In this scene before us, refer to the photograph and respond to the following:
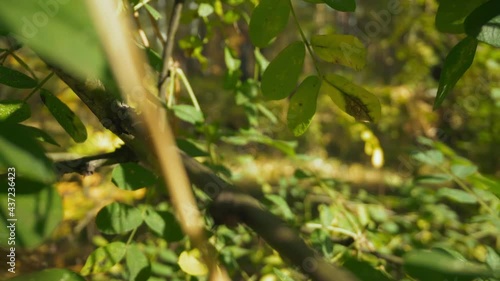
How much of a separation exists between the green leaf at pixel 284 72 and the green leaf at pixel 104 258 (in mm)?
307

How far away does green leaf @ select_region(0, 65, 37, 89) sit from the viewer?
1.86 ft

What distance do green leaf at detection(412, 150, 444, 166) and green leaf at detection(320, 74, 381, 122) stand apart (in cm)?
58

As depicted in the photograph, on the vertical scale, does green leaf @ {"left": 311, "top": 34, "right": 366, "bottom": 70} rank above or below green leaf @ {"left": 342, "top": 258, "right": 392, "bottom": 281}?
above

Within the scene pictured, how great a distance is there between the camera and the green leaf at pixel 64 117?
0.59 metres

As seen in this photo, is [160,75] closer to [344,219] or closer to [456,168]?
[344,219]

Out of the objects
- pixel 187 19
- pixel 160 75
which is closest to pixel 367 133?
pixel 187 19

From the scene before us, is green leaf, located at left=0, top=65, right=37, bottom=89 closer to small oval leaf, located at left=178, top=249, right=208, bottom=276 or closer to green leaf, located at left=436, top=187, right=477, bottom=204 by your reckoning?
small oval leaf, located at left=178, top=249, right=208, bottom=276

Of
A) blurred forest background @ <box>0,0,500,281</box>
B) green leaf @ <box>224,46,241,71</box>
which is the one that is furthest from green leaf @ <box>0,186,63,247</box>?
green leaf @ <box>224,46,241,71</box>

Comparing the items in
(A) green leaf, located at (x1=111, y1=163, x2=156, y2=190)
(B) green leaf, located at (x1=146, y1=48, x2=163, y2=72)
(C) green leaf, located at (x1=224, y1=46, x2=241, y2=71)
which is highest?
(B) green leaf, located at (x1=146, y1=48, x2=163, y2=72)

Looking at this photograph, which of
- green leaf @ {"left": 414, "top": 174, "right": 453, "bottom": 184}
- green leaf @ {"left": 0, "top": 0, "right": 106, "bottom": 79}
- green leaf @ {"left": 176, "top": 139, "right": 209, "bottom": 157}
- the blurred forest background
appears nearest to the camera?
green leaf @ {"left": 0, "top": 0, "right": 106, "bottom": 79}

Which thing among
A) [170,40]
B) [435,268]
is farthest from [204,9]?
[435,268]

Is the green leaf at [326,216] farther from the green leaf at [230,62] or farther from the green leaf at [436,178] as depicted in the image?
A: the green leaf at [230,62]

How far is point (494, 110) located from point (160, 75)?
218 cm

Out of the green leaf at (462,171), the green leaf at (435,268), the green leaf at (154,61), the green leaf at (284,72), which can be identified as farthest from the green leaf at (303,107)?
the green leaf at (462,171)
